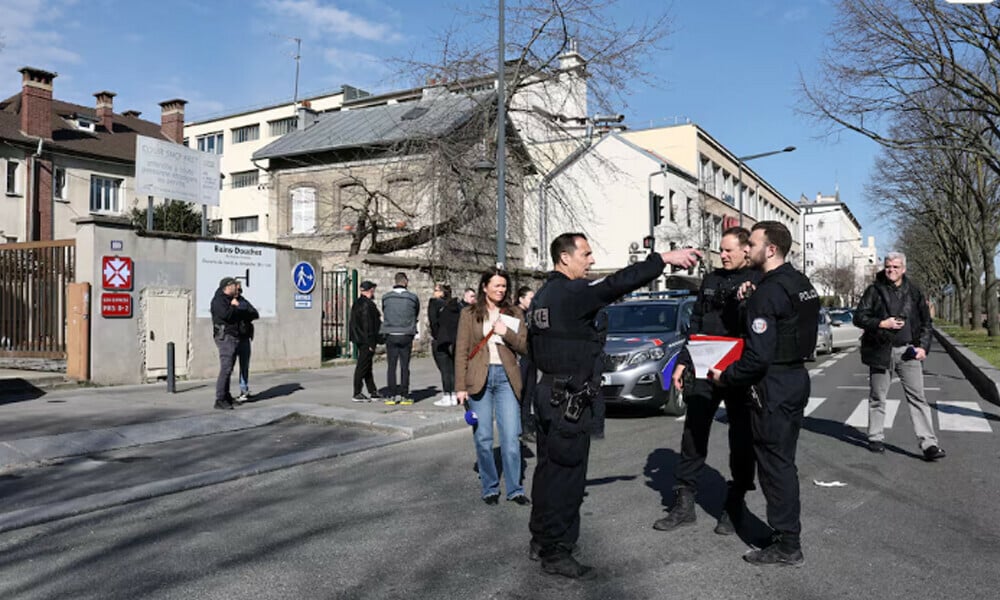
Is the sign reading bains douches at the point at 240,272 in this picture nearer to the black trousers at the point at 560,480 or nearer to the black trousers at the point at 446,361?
the black trousers at the point at 446,361

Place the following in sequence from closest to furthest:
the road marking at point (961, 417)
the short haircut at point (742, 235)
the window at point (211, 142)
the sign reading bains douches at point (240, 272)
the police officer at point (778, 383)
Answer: the police officer at point (778, 383) < the short haircut at point (742, 235) < the road marking at point (961, 417) < the sign reading bains douches at point (240, 272) < the window at point (211, 142)

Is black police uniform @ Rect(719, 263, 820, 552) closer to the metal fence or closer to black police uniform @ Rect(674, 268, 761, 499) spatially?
black police uniform @ Rect(674, 268, 761, 499)

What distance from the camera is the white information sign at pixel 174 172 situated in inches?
572

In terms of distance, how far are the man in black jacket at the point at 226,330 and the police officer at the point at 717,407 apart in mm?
7127

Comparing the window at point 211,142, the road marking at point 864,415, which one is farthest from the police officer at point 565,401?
the window at point 211,142

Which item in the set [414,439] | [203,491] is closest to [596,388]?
[203,491]

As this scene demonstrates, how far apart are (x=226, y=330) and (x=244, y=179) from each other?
48626 mm

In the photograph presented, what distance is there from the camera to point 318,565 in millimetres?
4453

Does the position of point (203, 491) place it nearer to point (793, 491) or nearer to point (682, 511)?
point (682, 511)

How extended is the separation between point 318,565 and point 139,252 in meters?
10.3

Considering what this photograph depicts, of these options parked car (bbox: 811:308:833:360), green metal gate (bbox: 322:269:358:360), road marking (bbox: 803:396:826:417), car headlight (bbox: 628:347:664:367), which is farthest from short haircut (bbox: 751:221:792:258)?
parked car (bbox: 811:308:833:360)

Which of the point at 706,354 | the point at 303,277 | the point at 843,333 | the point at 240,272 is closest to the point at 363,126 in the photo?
the point at 303,277

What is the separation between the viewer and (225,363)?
10414 millimetres

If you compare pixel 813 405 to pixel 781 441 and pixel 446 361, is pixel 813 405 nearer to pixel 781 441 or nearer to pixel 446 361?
pixel 446 361
